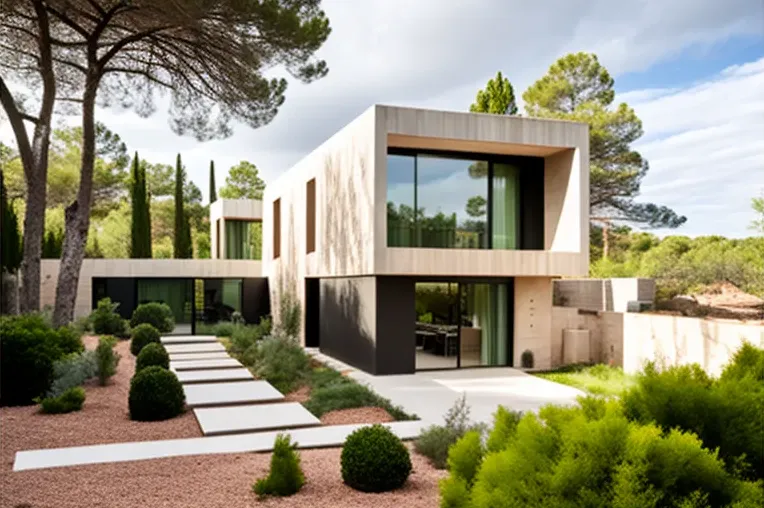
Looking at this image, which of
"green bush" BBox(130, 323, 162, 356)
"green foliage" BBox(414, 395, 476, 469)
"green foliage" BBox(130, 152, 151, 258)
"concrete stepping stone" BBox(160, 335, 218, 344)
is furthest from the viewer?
"green foliage" BBox(130, 152, 151, 258)

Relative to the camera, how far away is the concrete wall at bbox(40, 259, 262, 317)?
75.7 feet

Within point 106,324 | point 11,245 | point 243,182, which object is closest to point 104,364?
point 106,324

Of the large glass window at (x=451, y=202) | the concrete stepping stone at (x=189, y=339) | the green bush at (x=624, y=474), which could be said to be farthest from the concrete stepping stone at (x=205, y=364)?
the green bush at (x=624, y=474)

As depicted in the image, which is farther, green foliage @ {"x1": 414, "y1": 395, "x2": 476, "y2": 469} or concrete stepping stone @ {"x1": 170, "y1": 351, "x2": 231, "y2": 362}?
concrete stepping stone @ {"x1": 170, "y1": 351, "x2": 231, "y2": 362}

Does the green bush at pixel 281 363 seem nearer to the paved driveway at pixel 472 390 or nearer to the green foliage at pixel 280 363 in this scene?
the green foliage at pixel 280 363

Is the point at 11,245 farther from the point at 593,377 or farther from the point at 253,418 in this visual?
the point at 593,377

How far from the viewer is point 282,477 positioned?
5.65 metres

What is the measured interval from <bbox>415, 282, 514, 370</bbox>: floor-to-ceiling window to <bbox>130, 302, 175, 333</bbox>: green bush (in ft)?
35.8

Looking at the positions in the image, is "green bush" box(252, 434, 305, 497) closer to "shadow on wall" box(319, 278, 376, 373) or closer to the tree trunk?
"shadow on wall" box(319, 278, 376, 373)

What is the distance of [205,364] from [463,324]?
6245 mm

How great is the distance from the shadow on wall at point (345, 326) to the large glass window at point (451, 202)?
5.57 ft

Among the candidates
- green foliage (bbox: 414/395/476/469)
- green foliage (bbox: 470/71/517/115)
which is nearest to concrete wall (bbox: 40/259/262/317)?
green foliage (bbox: 470/71/517/115)

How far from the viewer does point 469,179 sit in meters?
15.0

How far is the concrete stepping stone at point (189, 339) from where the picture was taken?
20580mm
